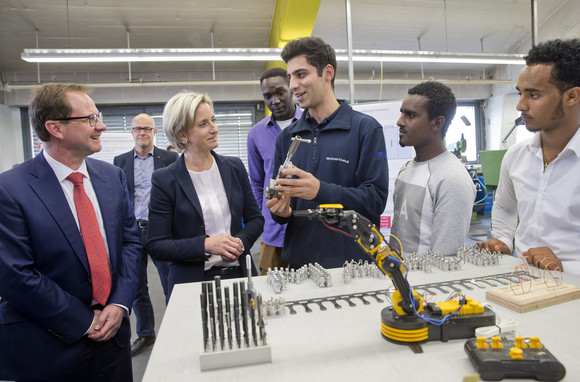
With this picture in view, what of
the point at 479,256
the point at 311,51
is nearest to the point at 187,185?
the point at 311,51

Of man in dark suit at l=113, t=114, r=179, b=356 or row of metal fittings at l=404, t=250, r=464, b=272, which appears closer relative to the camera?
row of metal fittings at l=404, t=250, r=464, b=272

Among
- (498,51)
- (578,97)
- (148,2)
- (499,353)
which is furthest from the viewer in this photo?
(498,51)

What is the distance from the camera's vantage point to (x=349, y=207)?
1452 mm

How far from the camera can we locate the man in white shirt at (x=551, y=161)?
1.40 m

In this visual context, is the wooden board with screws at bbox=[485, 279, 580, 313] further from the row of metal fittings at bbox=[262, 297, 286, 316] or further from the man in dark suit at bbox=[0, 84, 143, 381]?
the man in dark suit at bbox=[0, 84, 143, 381]

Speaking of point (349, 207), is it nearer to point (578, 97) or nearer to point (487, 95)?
point (578, 97)

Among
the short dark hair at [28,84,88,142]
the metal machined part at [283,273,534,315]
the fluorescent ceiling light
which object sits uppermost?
the fluorescent ceiling light

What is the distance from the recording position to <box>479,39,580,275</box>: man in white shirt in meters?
1.40

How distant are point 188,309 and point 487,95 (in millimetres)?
10715

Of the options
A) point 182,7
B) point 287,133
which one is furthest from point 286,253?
point 182,7

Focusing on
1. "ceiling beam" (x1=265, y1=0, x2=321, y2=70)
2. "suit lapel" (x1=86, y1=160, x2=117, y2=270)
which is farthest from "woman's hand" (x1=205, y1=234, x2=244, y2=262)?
"ceiling beam" (x1=265, y1=0, x2=321, y2=70)

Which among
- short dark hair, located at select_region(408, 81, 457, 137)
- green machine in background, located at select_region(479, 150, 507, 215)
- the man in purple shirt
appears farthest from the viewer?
green machine in background, located at select_region(479, 150, 507, 215)

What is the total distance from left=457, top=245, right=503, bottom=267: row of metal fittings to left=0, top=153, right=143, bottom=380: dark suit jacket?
1491 millimetres

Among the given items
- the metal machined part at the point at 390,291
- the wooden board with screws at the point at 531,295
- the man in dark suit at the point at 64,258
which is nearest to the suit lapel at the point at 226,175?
the man in dark suit at the point at 64,258
